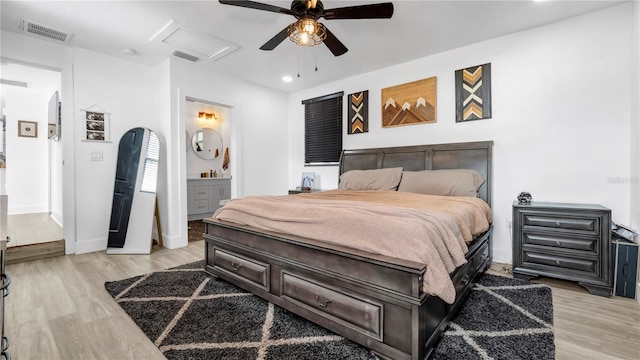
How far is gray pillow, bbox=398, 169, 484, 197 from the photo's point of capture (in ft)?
10.3

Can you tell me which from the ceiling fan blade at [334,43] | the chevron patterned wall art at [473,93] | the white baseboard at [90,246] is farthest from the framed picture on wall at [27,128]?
the chevron patterned wall art at [473,93]

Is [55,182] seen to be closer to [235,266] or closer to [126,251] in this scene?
[126,251]

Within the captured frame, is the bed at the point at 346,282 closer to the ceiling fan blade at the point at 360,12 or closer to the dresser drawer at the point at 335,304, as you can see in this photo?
the dresser drawer at the point at 335,304

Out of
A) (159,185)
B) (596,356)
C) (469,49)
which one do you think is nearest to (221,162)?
(159,185)

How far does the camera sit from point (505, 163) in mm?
3266

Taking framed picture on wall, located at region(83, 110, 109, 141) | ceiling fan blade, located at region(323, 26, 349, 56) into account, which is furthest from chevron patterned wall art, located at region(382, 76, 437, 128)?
framed picture on wall, located at region(83, 110, 109, 141)

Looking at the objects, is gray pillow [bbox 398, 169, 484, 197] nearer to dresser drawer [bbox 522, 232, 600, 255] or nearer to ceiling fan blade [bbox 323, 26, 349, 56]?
dresser drawer [bbox 522, 232, 600, 255]

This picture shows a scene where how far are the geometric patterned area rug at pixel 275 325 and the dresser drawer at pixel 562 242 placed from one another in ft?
1.28

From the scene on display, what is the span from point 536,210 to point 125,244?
4645mm

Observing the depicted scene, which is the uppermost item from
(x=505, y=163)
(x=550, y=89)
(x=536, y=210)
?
(x=550, y=89)

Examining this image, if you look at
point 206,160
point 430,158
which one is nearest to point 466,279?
point 430,158

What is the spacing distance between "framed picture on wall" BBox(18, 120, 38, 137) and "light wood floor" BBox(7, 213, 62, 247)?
1.53 m

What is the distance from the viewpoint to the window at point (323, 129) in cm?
482

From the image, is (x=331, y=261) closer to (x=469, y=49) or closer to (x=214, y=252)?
(x=214, y=252)
